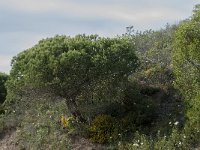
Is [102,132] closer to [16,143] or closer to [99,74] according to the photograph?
[99,74]

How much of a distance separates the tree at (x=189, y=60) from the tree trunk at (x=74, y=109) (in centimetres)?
330

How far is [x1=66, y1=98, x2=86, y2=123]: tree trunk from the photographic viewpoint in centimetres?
1463

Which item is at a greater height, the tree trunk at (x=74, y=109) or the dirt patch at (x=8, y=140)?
the tree trunk at (x=74, y=109)

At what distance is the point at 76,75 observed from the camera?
13617mm

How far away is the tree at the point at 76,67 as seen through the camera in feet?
44.3

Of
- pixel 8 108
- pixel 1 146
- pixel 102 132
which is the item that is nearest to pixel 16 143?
pixel 1 146

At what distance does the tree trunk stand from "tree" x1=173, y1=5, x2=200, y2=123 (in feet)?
10.8

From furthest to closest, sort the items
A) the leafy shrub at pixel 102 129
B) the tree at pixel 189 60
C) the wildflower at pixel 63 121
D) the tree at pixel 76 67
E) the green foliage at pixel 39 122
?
the wildflower at pixel 63 121
the green foliage at pixel 39 122
the leafy shrub at pixel 102 129
the tree at pixel 76 67
the tree at pixel 189 60

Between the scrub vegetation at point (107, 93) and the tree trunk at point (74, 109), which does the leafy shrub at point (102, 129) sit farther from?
the tree trunk at point (74, 109)

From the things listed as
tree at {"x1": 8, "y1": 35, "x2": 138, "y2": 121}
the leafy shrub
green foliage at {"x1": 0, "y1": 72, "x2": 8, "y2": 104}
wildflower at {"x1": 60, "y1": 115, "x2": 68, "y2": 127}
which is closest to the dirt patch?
wildflower at {"x1": 60, "y1": 115, "x2": 68, "y2": 127}

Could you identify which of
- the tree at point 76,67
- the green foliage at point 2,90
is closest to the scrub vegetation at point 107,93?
the tree at point 76,67

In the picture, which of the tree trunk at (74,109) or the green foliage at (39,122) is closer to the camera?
the green foliage at (39,122)

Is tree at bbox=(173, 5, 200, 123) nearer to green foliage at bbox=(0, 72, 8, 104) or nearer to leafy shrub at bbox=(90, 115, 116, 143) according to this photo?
leafy shrub at bbox=(90, 115, 116, 143)

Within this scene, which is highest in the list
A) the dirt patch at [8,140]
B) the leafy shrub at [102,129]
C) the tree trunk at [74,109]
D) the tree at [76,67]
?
the tree at [76,67]
